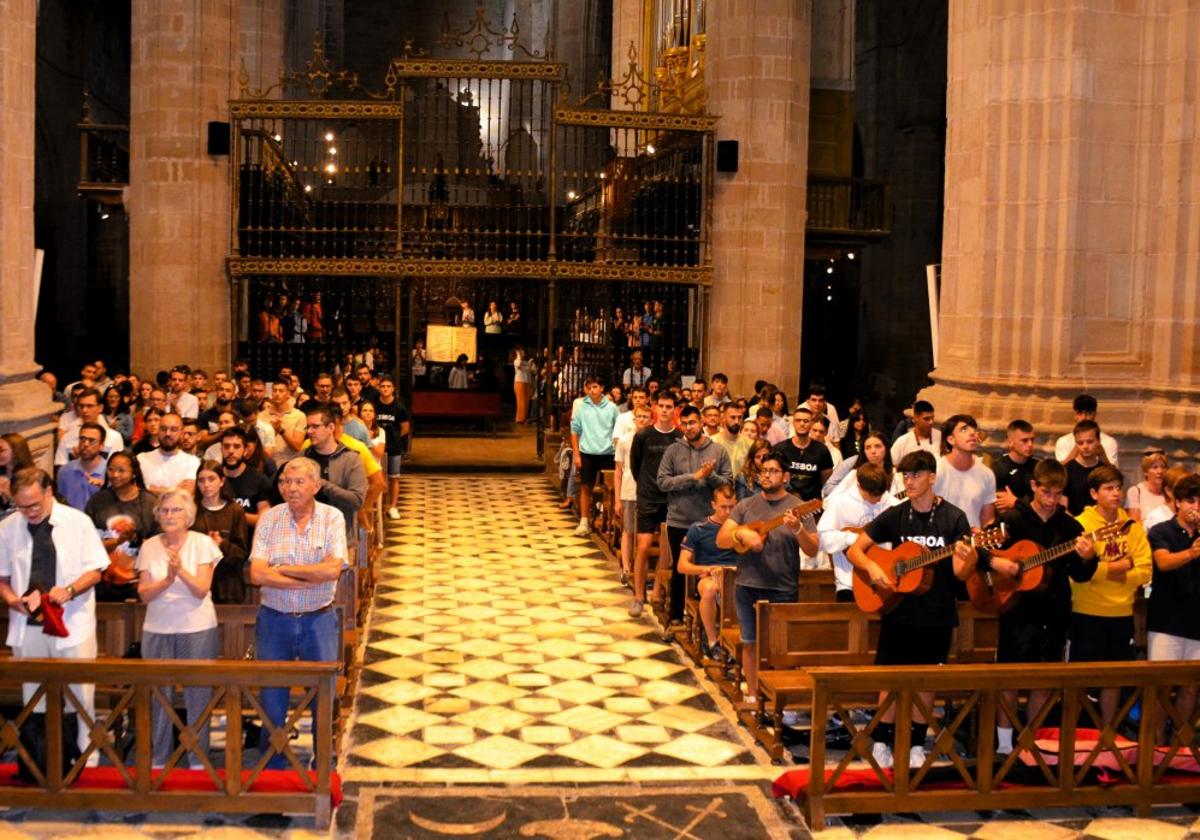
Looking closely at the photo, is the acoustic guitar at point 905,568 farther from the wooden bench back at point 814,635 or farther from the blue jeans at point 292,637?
the blue jeans at point 292,637

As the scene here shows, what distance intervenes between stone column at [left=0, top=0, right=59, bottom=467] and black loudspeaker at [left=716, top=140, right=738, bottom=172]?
1093 centimetres

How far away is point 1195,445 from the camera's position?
11773 millimetres

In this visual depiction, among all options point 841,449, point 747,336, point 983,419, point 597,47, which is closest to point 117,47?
point 597,47

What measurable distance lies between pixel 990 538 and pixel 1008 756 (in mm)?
1164

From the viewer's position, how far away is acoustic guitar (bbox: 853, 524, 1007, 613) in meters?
7.97

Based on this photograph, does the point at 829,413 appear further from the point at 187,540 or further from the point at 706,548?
the point at 187,540

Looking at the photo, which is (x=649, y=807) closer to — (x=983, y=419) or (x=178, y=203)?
(x=983, y=419)

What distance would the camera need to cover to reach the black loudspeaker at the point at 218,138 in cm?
2066

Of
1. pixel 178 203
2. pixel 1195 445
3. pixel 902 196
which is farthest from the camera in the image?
pixel 902 196

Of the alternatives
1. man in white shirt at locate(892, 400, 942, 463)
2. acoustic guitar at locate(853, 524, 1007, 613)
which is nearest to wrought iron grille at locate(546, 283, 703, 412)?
man in white shirt at locate(892, 400, 942, 463)

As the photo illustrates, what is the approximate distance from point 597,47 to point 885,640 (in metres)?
30.8

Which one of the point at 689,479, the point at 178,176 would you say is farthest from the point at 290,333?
the point at 689,479

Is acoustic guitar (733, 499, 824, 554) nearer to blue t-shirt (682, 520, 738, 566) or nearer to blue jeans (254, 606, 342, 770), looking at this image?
blue t-shirt (682, 520, 738, 566)

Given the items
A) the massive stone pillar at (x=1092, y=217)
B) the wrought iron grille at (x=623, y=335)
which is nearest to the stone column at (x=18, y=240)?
the massive stone pillar at (x=1092, y=217)
